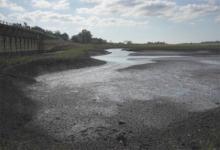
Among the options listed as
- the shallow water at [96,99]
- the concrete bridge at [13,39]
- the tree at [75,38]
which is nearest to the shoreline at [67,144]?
the shallow water at [96,99]

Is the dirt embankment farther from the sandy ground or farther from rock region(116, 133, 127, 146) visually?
rock region(116, 133, 127, 146)

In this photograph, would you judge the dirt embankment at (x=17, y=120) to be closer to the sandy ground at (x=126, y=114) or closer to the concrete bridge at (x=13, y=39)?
the sandy ground at (x=126, y=114)

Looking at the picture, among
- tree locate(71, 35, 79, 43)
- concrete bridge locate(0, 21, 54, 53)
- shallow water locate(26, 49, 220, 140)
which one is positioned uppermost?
tree locate(71, 35, 79, 43)

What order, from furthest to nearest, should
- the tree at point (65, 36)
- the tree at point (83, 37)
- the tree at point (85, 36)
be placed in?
1. the tree at point (65, 36)
2. the tree at point (85, 36)
3. the tree at point (83, 37)

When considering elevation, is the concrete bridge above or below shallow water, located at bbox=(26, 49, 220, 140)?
above

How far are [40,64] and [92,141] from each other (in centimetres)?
2518

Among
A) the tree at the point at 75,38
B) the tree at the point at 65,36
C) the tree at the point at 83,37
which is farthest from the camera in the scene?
the tree at the point at 65,36

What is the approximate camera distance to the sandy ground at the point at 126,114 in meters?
10.1

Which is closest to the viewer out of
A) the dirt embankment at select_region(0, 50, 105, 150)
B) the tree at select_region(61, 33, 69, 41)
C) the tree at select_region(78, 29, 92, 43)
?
the dirt embankment at select_region(0, 50, 105, 150)

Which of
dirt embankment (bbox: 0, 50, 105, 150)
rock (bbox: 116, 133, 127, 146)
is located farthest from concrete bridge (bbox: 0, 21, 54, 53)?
rock (bbox: 116, 133, 127, 146)

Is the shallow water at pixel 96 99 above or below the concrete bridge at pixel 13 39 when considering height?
below

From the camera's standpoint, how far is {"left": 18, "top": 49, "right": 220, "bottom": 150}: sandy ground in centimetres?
1008

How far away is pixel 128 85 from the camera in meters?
23.9

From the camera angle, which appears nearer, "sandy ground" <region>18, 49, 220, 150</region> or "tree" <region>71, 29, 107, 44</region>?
"sandy ground" <region>18, 49, 220, 150</region>
